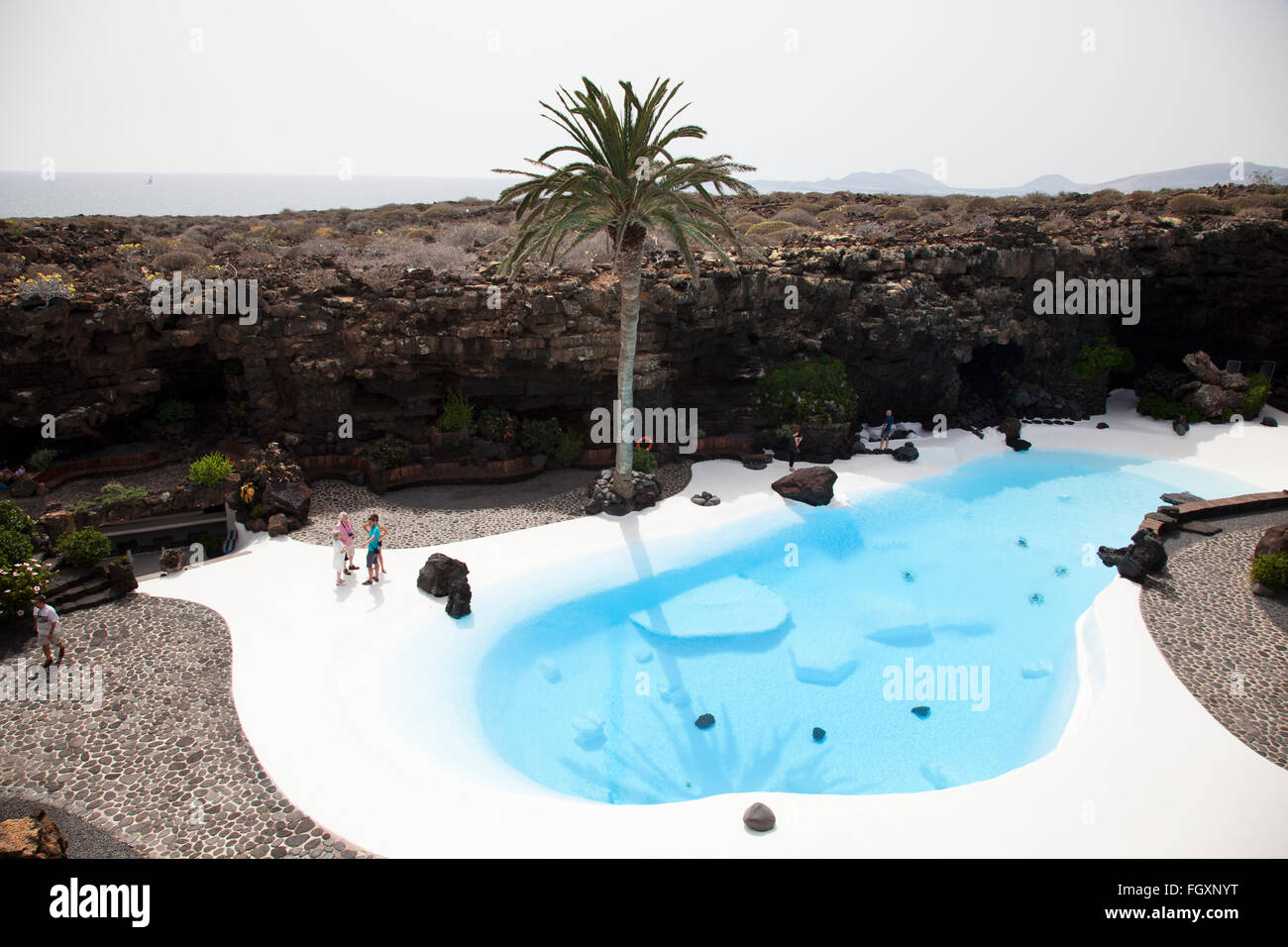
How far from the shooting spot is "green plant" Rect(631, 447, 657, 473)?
58.4ft

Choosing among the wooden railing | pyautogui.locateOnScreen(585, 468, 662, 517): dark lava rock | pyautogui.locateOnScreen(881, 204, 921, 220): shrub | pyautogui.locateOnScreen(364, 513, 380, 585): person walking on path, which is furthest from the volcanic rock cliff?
pyautogui.locateOnScreen(881, 204, 921, 220): shrub

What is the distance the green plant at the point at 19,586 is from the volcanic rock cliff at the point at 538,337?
21.7ft

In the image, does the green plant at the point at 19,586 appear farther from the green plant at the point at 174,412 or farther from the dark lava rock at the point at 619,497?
the dark lava rock at the point at 619,497

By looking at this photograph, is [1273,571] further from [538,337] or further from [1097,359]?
[538,337]

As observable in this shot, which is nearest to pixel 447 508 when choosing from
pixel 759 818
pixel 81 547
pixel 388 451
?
pixel 388 451

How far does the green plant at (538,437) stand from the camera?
1838 cm

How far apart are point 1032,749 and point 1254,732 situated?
292 centimetres

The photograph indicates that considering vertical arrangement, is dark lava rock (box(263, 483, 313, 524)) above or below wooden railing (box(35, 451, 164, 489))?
below

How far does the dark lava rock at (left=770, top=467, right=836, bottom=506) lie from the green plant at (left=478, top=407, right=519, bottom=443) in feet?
23.7

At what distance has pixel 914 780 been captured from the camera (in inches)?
365

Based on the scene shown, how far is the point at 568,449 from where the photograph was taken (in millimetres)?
18422

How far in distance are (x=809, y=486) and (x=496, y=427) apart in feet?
27.4

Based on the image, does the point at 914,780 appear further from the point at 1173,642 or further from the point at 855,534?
the point at 855,534

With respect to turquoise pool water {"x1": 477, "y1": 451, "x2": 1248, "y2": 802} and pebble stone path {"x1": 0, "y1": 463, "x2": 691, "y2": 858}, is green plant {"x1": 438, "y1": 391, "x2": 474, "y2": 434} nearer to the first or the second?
turquoise pool water {"x1": 477, "y1": 451, "x2": 1248, "y2": 802}
